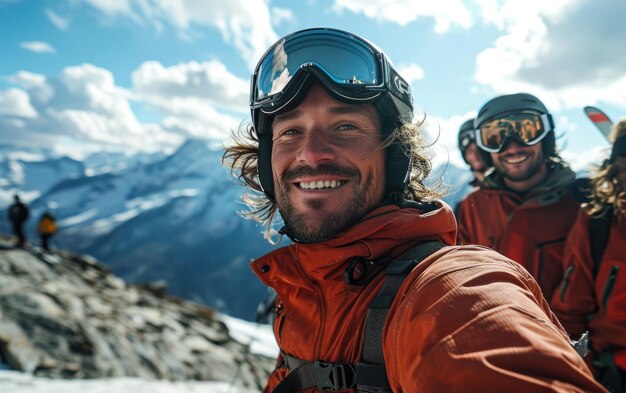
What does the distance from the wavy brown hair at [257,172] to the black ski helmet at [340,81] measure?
16 cm

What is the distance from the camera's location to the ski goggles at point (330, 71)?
7.86ft

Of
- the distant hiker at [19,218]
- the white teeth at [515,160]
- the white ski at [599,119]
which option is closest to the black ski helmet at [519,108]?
the white teeth at [515,160]

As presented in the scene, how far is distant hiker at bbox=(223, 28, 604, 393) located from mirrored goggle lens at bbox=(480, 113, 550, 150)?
2.18 meters

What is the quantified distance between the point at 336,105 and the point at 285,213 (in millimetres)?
691

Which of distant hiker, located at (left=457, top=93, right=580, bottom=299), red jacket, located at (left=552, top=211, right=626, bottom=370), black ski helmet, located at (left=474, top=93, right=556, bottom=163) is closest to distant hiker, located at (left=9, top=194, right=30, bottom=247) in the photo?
distant hiker, located at (left=457, top=93, right=580, bottom=299)

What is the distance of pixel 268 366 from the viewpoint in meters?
16.4

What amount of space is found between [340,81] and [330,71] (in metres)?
0.10

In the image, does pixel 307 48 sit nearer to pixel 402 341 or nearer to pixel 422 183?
pixel 422 183

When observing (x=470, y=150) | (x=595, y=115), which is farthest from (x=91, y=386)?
(x=595, y=115)

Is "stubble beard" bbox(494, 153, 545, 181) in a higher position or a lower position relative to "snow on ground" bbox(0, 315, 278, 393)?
higher

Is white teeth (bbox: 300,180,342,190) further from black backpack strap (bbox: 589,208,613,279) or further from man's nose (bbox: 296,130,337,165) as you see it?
black backpack strap (bbox: 589,208,613,279)

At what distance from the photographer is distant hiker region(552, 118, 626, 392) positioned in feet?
10.2

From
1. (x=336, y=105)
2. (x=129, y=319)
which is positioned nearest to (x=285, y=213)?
(x=336, y=105)

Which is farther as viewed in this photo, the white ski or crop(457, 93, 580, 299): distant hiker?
the white ski
